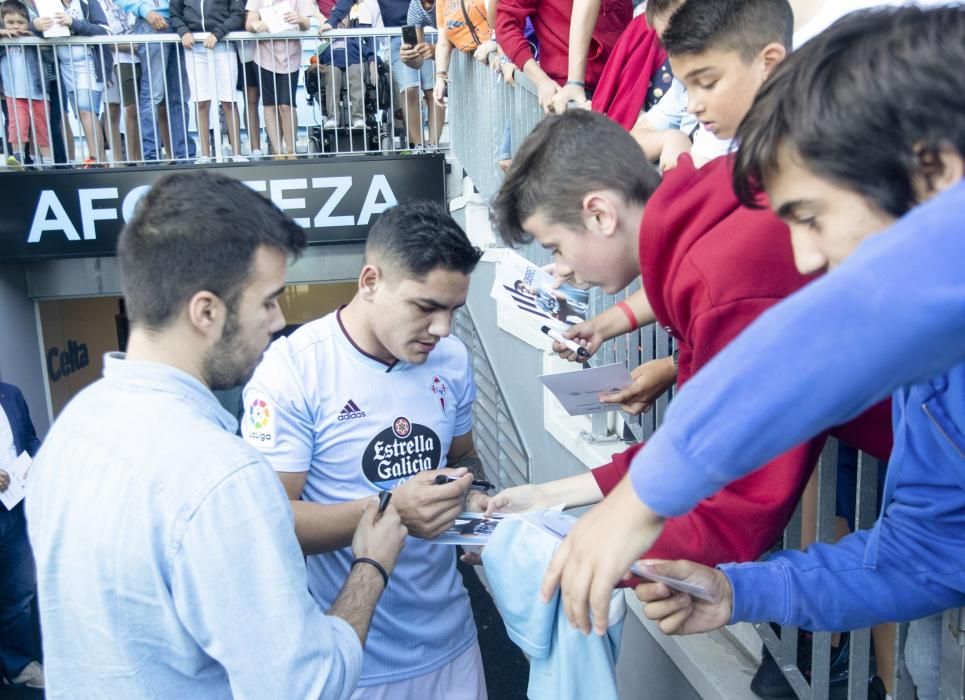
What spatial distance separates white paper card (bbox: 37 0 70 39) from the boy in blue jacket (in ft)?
27.5

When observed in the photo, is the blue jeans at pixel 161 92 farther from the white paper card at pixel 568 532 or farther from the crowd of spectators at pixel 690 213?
the white paper card at pixel 568 532

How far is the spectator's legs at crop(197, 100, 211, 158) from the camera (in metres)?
8.34

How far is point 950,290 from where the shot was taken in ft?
2.29

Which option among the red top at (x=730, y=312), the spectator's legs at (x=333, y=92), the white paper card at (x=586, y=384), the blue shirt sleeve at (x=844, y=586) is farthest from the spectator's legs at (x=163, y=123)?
the blue shirt sleeve at (x=844, y=586)

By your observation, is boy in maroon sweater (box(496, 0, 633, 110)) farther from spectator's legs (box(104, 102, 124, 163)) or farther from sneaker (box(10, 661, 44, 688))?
spectator's legs (box(104, 102, 124, 163))

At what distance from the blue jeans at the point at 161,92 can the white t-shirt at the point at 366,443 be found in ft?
22.2

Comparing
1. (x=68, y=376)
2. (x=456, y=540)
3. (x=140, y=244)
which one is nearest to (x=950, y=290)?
(x=140, y=244)

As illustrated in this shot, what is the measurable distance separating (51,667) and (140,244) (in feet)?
2.60

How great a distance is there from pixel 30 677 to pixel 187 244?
15.0ft

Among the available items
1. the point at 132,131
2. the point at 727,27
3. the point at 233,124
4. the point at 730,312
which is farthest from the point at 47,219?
the point at 730,312

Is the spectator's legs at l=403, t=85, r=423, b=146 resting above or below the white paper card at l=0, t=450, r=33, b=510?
above

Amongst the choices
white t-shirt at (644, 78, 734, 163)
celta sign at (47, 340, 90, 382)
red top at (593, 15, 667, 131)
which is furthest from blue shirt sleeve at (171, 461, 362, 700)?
celta sign at (47, 340, 90, 382)

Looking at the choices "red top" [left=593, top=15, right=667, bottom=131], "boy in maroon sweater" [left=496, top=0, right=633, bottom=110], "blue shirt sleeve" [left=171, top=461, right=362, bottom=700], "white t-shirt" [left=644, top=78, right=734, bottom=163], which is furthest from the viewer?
"boy in maroon sweater" [left=496, top=0, right=633, bottom=110]

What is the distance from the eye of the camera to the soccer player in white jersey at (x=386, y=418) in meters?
2.31
